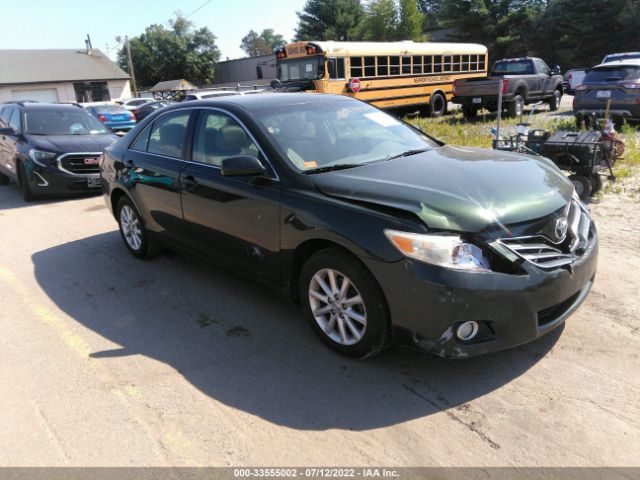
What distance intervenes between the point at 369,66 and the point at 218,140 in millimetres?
13773

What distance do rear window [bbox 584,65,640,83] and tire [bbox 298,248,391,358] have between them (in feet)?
39.6

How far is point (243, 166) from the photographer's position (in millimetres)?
3596

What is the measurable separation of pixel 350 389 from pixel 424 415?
0.49m

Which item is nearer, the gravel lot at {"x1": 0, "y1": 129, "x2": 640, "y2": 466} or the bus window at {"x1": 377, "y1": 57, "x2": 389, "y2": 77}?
the gravel lot at {"x1": 0, "y1": 129, "x2": 640, "y2": 466}

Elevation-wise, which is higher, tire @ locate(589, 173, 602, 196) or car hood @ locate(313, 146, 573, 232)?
car hood @ locate(313, 146, 573, 232)

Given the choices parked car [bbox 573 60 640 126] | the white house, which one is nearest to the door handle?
parked car [bbox 573 60 640 126]

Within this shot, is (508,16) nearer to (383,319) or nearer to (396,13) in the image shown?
(396,13)

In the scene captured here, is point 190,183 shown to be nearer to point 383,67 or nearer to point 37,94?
point 383,67

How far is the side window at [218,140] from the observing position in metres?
3.99

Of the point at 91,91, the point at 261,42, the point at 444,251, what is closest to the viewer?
the point at 444,251

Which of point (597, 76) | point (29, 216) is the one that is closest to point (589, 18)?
point (597, 76)

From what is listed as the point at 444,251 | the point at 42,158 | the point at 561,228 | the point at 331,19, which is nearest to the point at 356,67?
the point at 42,158

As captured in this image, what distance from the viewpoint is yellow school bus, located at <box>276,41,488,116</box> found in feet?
51.3

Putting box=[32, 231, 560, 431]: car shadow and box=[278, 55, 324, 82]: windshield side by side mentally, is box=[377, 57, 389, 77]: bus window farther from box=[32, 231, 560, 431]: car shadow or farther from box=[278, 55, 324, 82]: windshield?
box=[32, 231, 560, 431]: car shadow
